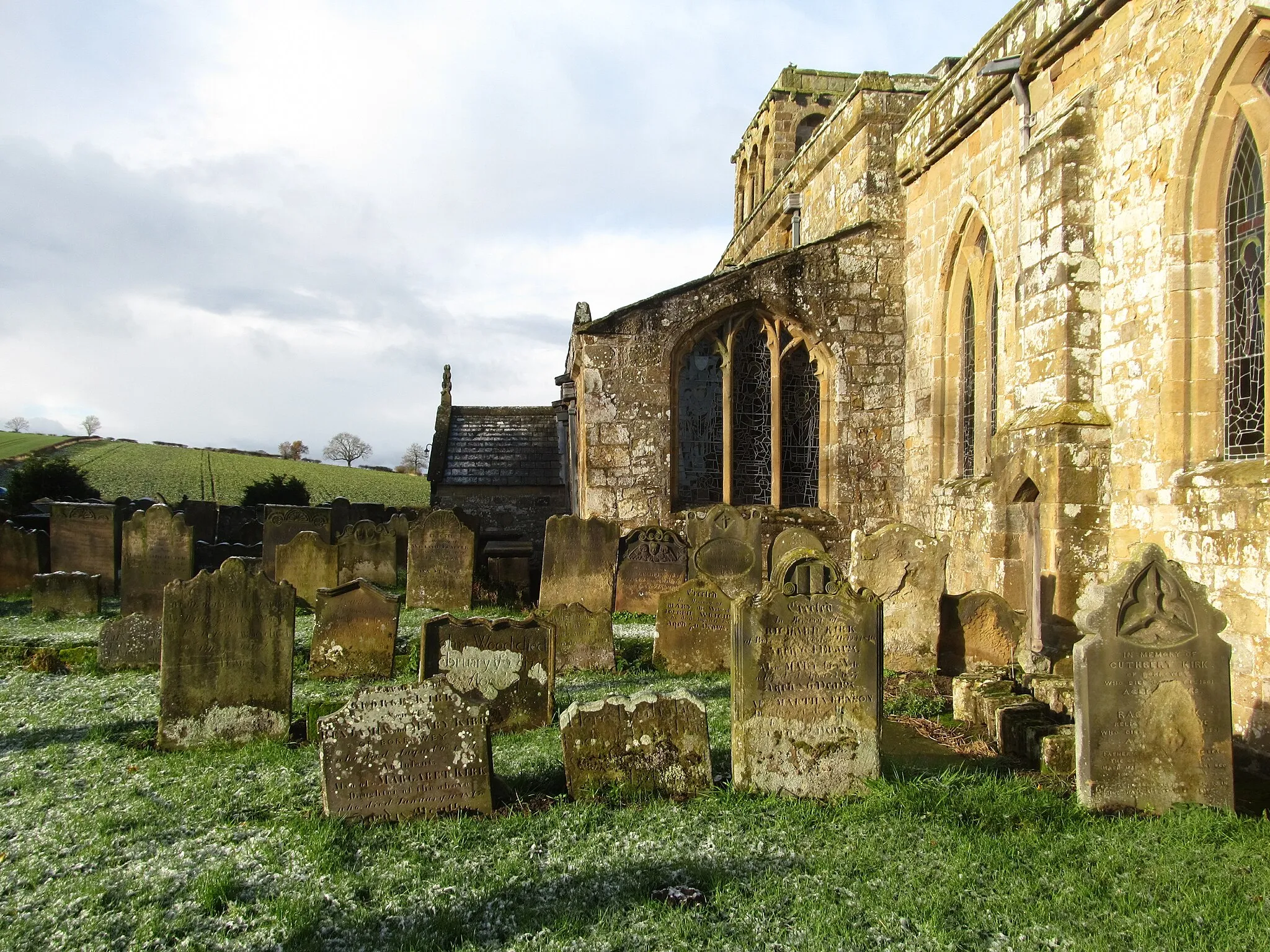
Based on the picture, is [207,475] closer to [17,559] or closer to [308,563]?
[17,559]

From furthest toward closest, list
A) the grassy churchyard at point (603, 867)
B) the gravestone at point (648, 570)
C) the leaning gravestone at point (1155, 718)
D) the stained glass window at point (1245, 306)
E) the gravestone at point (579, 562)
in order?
the gravestone at point (648, 570), the gravestone at point (579, 562), the stained glass window at point (1245, 306), the leaning gravestone at point (1155, 718), the grassy churchyard at point (603, 867)

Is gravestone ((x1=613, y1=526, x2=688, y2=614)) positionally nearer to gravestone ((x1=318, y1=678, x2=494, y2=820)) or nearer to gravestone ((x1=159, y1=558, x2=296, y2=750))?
gravestone ((x1=159, y1=558, x2=296, y2=750))

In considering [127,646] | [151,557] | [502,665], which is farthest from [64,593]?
[502,665]

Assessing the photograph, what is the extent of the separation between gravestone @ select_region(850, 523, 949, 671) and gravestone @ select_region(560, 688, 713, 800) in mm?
3908

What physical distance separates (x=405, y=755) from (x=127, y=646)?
4950 mm

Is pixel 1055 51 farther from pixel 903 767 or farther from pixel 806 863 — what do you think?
pixel 806 863

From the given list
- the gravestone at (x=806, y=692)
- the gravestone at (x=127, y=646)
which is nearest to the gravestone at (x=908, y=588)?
the gravestone at (x=806, y=692)

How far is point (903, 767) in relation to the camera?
18.1 ft

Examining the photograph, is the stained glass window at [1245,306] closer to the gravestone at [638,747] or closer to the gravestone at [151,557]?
the gravestone at [638,747]

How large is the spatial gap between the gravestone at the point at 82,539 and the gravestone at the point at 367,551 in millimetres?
3313

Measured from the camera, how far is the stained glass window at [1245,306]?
634 cm

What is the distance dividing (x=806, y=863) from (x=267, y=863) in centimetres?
257

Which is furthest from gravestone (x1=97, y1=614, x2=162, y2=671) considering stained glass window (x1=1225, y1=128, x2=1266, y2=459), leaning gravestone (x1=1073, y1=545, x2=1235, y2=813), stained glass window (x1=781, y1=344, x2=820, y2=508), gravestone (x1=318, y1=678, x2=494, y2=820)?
stained glass window (x1=1225, y1=128, x2=1266, y2=459)

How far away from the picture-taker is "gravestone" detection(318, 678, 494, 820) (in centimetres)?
468
